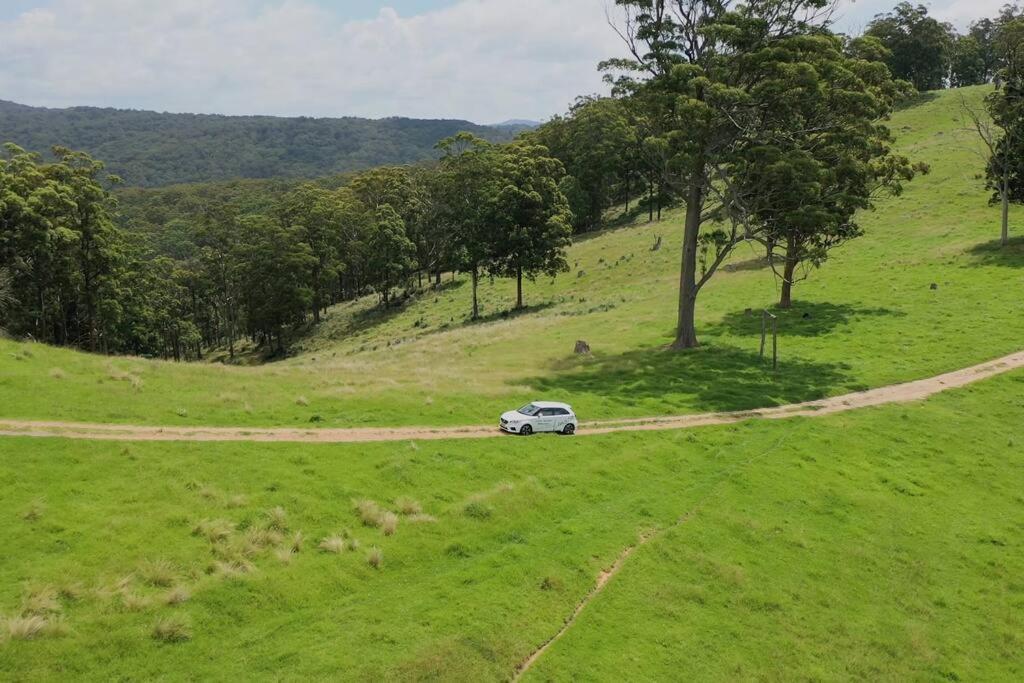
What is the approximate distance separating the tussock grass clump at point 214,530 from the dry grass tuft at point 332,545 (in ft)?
8.95

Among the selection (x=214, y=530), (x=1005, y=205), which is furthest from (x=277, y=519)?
(x=1005, y=205)

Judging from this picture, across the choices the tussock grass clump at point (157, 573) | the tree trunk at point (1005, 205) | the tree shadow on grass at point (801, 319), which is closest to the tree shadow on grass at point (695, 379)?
the tree shadow on grass at point (801, 319)

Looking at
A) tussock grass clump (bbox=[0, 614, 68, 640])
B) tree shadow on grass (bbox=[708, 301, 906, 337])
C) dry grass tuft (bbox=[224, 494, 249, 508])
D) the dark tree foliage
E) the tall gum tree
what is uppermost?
the dark tree foliage

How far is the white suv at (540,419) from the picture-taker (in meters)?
31.1

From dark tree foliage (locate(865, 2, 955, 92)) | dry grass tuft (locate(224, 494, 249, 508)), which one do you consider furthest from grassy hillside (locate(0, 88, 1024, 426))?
dark tree foliage (locate(865, 2, 955, 92))

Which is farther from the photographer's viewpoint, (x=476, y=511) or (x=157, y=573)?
(x=476, y=511)

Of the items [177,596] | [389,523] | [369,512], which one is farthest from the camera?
[369,512]

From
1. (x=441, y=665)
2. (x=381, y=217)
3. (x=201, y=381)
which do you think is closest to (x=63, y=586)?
(x=441, y=665)

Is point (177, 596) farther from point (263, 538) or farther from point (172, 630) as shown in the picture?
point (263, 538)

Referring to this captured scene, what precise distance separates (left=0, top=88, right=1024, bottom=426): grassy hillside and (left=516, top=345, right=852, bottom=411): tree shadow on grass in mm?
163

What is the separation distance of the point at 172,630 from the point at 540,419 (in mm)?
18361

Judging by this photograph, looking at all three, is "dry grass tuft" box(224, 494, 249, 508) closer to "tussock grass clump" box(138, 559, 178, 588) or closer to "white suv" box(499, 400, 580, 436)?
"tussock grass clump" box(138, 559, 178, 588)

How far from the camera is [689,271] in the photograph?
45.9 m

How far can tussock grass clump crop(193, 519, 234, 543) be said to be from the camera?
773 inches
